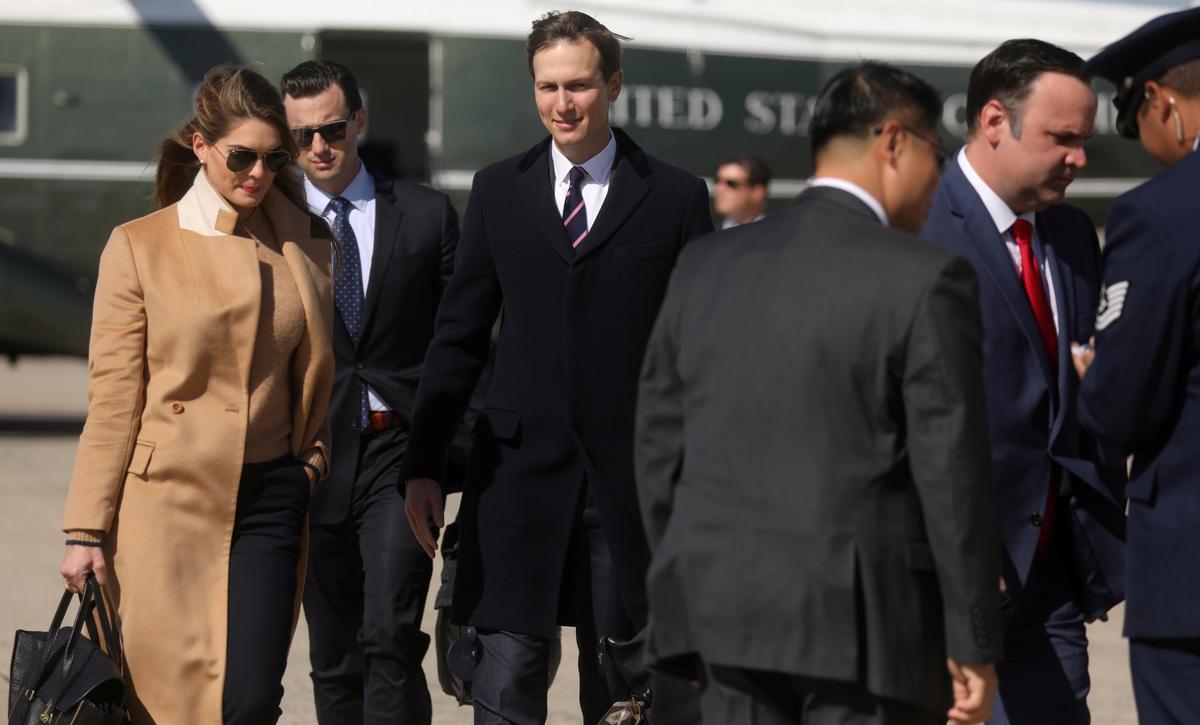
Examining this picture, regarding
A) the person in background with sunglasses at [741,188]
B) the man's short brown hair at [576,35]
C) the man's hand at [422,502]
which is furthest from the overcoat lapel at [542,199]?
the person in background with sunglasses at [741,188]

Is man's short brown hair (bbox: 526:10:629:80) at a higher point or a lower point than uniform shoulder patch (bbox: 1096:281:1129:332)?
higher

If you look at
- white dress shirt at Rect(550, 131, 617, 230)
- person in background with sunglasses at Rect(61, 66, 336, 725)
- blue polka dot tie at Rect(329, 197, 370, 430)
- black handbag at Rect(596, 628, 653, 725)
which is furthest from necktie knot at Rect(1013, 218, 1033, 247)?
blue polka dot tie at Rect(329, 197, 370, 430)

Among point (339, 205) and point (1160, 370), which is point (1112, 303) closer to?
point (1160, 370)

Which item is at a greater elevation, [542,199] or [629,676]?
[542,199]

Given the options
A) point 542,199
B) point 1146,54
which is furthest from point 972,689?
point 542,199

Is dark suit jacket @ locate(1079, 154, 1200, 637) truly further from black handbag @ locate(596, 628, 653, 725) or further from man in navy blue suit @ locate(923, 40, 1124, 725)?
black handbag @ locate(596, 628, 653, 725)

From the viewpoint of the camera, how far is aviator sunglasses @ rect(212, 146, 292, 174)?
410 cm

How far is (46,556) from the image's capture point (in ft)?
29.7

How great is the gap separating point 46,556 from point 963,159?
256 inches

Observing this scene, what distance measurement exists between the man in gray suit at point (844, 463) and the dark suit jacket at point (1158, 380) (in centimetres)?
46

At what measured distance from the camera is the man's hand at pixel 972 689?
2797 millimetres

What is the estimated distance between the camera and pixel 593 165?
4348mm

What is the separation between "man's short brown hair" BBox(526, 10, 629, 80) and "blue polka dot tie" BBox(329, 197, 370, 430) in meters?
1.15

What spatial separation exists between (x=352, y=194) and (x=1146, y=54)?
2.77 meters
